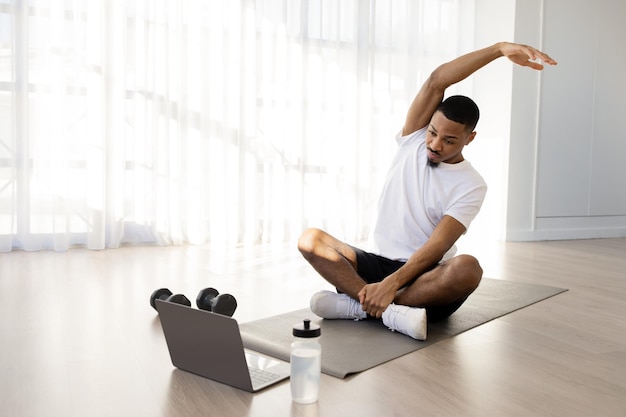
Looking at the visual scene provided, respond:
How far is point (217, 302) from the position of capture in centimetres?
198

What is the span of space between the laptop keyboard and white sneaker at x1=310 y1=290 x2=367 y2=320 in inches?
20.5

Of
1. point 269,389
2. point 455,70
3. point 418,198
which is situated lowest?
point 269,389

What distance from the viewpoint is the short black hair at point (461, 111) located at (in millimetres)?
1951

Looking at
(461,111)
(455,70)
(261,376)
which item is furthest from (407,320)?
(455,70)

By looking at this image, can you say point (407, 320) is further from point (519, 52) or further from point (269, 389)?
point (519, 52)

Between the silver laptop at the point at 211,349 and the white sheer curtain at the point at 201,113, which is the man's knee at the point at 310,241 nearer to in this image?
the silver laptop at the point at 211,349

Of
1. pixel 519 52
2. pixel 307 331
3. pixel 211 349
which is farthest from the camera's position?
pixel 519 52

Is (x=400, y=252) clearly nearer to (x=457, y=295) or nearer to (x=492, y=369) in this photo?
(x=457, y=295)

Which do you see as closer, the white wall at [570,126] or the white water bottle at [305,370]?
the white water bottle at [305,370]

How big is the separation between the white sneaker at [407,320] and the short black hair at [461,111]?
0.60 meters

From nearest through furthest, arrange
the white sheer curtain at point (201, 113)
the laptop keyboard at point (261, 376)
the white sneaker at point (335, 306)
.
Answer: the laptop keyboard at point (261, 376) < the white sneaker at point (335, 306) < the white sheer curtain at point (201, 113)

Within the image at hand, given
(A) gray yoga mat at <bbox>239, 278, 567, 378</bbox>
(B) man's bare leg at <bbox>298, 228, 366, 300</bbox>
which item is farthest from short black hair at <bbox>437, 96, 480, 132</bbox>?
(A) gray yoga mat at <bbox>239, 278, 567, 378</bbox>

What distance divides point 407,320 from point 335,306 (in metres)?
0.28

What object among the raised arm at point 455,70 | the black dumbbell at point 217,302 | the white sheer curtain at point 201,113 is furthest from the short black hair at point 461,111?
→ the white sheer curtain at point 201,113
